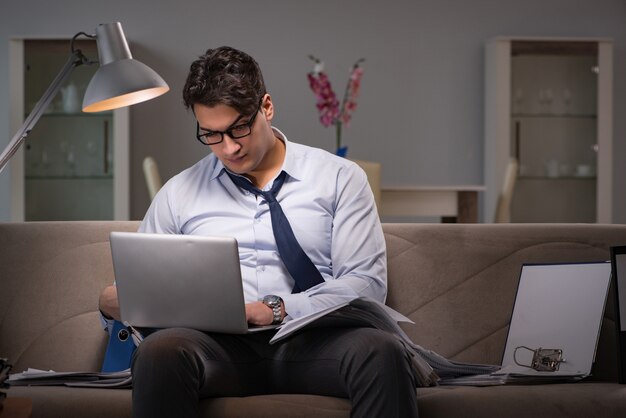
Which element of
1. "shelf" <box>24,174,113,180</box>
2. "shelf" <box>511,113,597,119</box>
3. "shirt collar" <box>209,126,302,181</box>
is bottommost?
"shelf" <box>24,174,113,180</box>

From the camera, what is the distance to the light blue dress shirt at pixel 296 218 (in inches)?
85.7

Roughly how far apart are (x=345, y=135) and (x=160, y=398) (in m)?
4.87

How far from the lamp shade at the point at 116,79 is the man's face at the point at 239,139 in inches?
5.2

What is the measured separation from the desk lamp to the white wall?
13.7ft

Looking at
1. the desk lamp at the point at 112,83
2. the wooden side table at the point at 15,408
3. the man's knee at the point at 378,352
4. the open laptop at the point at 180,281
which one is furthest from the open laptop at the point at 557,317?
the wooden side table at the point at 15,408

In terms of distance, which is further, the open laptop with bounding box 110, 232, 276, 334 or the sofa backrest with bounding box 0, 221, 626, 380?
the sofa backrest with bounding box 0, 221, 626, 380

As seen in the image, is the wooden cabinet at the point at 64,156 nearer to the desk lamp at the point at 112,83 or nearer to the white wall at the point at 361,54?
the white wall at the point at 361,54

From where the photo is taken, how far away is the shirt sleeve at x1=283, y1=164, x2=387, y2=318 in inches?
80.7

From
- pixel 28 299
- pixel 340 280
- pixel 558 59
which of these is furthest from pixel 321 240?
pixel 558 59

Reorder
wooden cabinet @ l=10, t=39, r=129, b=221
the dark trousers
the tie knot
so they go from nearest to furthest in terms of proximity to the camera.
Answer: the dark trousers, the tie knot, wooden cabinet @ l=10, t=39, r=129, b=221

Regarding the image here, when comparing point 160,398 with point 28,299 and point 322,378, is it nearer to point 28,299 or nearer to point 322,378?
point 322,378

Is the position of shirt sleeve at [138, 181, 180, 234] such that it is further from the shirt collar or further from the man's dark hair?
the man's dark hair

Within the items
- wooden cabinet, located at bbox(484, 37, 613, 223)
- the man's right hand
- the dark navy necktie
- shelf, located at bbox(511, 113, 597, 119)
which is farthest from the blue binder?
shelf, located at bbox(511, 113, 597, 119)

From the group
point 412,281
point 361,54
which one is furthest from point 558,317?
point 361,54
